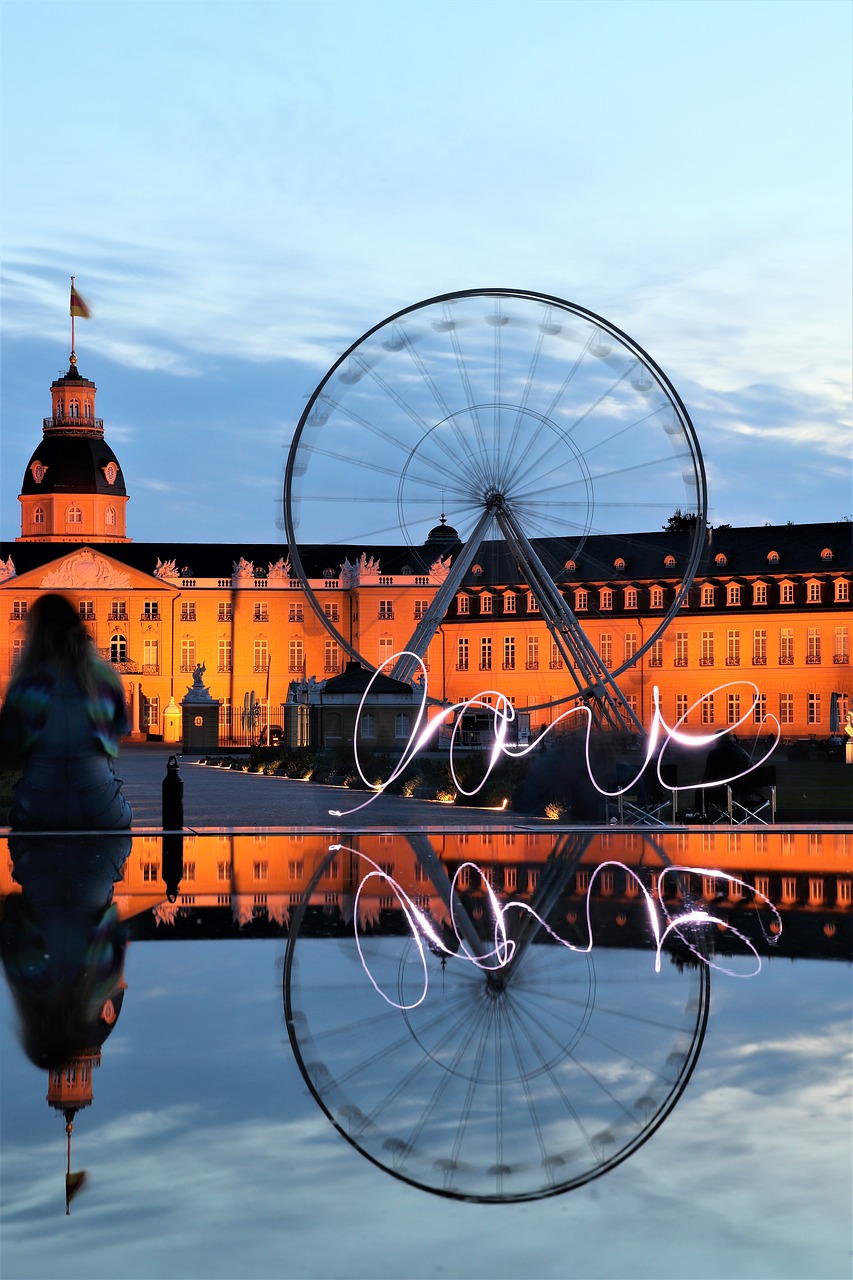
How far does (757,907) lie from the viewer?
12.0m

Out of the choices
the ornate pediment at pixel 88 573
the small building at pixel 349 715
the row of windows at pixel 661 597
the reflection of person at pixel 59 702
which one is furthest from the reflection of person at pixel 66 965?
the ornate pediment at pixel 88 573

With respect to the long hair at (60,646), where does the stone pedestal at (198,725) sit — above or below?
below

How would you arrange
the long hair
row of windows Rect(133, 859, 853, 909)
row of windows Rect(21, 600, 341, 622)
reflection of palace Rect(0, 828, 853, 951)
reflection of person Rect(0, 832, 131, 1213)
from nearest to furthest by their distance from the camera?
reflection of person Rect(0, 832, 131, 1213) → reflection of palace Rect(0, 828, 853, 951) → row of windows Rect(133, 859, 853, 909) → the long hair → row of windows Rect(21, 600, 341, 622)

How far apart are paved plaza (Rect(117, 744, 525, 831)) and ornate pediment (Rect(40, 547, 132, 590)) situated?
67773 millimetres

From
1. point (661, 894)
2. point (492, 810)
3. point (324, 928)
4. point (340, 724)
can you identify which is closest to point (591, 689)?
point (492, 810)

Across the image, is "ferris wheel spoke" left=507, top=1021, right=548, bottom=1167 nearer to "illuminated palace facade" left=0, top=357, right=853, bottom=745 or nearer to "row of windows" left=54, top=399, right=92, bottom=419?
"illuminated palace facade" left=0, top=357, right=853, bottom=745

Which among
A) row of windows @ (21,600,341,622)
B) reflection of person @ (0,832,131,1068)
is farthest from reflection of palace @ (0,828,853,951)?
row of windows @ (21,600,341,622)

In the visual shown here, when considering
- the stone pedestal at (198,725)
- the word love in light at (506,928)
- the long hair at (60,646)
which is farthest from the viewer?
the stone pedestal at (198,725)

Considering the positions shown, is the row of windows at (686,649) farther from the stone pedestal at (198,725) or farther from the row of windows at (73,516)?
the row of windows at (73,516)

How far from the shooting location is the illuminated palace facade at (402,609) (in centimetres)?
9169

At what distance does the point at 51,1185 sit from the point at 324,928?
18.9 ft

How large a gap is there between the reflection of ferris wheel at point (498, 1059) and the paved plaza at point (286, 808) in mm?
11974

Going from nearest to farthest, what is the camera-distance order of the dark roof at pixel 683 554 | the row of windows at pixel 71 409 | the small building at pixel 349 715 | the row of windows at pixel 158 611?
the small building at pixel 349 715
the dark roof at pixel 683 554
the row of windows at pixel 158 611
the row of windows at pixel 71 409

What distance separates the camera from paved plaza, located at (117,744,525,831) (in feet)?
75.5
